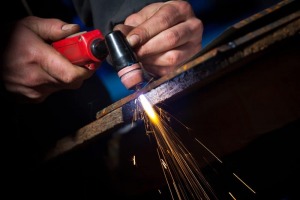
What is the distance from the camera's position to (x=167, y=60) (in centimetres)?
156

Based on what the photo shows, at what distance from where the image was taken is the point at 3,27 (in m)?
1.65

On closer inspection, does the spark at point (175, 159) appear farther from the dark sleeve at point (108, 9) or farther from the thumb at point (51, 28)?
the dark sleeve at point (108, 9)

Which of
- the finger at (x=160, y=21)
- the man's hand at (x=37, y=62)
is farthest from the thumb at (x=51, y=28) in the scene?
the finger at (x=160, y=21)

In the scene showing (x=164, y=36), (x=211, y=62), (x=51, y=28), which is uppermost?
(x=51, y=28)

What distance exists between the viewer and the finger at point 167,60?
1551 millimetres

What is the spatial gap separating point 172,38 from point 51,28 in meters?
0.75

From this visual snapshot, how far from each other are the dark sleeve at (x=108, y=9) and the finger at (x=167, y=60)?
0.57m

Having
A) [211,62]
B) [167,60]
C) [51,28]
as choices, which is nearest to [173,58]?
[167,60]

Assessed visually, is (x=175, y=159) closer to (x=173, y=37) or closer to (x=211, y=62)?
(x=173, y=37)

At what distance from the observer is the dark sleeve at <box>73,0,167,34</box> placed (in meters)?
1.94

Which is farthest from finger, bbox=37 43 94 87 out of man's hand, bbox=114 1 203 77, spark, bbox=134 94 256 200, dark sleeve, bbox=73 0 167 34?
dark sleeve, bbox=73 0 167 34

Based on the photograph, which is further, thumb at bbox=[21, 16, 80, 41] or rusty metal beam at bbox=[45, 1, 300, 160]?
thumb at bbox=[21, 16, 80, 41]

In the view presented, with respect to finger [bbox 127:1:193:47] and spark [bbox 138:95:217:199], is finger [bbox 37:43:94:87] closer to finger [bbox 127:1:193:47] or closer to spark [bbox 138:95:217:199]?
finger [bbox 127:1:193:47]

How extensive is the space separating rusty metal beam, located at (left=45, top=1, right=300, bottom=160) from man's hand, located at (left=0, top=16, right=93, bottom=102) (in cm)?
43
